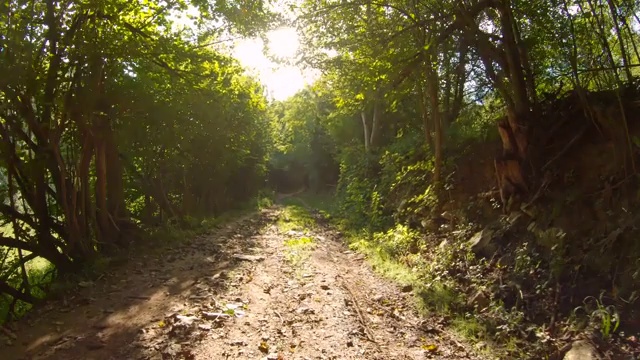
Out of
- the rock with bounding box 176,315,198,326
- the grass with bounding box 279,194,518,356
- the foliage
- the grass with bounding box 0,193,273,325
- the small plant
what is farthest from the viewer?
the grass with bounding box 0,193,273,325

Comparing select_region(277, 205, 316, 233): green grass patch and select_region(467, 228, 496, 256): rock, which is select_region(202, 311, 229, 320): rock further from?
select_region(277, 205, 316, 233): green grass patch

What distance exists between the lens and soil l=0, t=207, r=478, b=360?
5.48 m

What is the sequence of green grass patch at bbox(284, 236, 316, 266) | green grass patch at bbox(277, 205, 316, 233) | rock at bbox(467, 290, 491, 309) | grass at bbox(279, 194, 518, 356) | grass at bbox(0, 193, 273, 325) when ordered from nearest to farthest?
grass at bbox(279, 194, 518, 356) < rock at bbox(467, 290, 491, 309) < grass at bbox(0, 193, 273, 325) < green grass patch at bbox(284, 236, 316, 266) < green grass patch at bbox(277, 205, 316, 233)

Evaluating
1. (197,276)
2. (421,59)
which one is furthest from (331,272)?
(421,59)

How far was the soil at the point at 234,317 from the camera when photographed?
548cm

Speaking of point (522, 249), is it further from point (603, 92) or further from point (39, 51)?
point (39, 51)

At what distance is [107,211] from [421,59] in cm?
799

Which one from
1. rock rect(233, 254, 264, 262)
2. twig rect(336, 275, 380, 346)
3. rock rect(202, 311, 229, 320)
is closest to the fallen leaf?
twig rect(336, 275, 380, 346)

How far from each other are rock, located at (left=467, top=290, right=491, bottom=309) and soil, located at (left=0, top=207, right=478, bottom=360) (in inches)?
24.2

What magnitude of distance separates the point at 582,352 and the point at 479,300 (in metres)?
1.92

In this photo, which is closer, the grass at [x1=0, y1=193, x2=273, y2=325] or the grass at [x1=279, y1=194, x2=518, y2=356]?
the grass at [x1=279, y1=194, x2=518, y2=356]

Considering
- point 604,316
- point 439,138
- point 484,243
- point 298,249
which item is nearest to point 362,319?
point 484,243

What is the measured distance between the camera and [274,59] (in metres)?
A: 11.0

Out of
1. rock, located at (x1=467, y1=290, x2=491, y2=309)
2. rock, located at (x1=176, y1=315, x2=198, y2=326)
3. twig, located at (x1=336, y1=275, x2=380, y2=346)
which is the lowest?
rock, located at (x1=467, y1=290, x2=491, y2=309)
